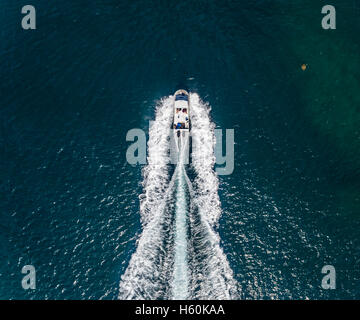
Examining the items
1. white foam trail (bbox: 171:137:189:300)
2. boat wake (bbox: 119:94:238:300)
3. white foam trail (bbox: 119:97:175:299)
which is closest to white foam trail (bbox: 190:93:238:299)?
boat wake (bbox: 119:94:238:300)

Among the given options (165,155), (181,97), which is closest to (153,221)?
(165,155)

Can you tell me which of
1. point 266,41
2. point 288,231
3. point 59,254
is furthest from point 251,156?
point 59,254

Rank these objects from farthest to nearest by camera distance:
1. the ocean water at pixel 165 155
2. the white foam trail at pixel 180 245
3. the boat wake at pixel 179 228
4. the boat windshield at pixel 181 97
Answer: the boat windshield at pixel 181 97, the ocean water at pixel 165 155, the boat wake at pixel 179 228, the white foam trail at pixel 180 245

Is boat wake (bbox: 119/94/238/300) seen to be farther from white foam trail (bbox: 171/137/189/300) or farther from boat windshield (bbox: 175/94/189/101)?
boat windshield (bbox: 175/94/189/101)

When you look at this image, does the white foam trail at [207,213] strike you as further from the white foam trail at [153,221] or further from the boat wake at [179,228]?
the white foam trail at [153,221]

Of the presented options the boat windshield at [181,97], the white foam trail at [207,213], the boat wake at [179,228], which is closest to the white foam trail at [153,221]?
the boat wake at [179,228]

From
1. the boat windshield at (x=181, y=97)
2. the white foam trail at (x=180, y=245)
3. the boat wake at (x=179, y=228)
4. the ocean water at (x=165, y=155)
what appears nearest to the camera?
the white foam trail at (x=180, y=245)

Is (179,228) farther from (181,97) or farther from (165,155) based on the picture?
(181,97)
